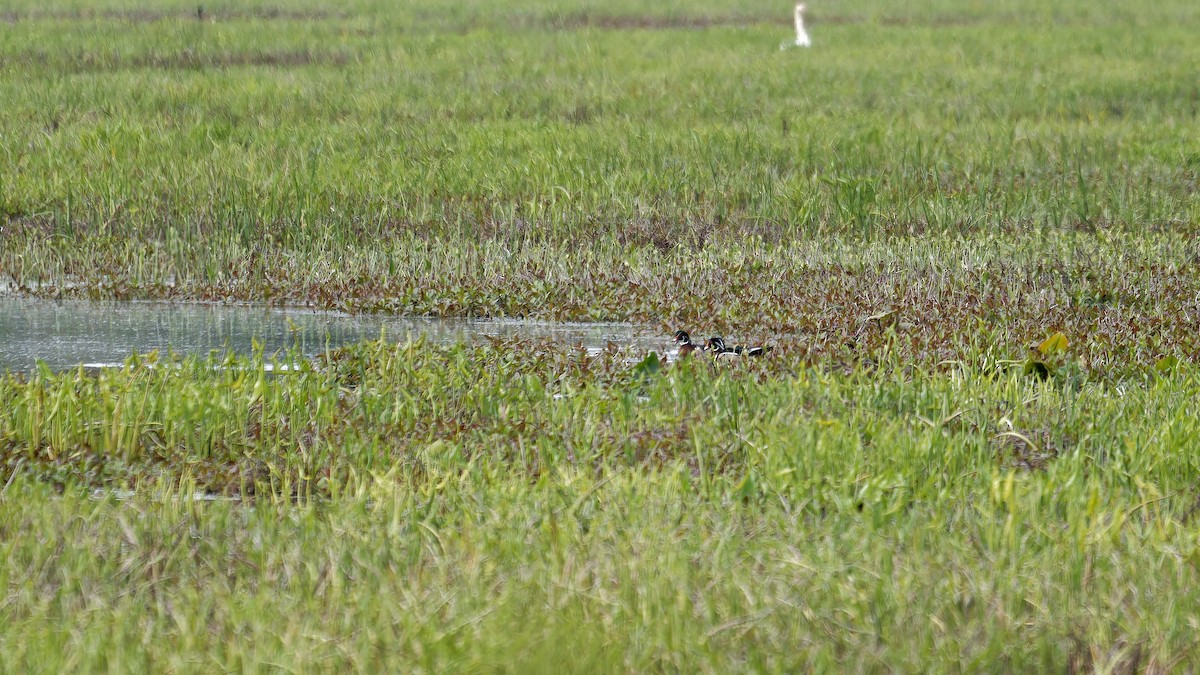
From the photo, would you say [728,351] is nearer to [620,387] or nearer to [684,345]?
[684,345]

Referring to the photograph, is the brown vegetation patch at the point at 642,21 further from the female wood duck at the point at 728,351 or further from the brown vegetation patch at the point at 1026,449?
the brown vegetation patch at the point at 1026,449

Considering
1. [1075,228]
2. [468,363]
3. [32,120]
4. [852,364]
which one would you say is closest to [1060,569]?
[852,364]

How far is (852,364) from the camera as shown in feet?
17.2

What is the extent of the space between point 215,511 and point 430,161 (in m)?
6.15

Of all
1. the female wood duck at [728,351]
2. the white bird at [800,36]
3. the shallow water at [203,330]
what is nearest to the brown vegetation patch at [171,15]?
the white bird at [800,36]

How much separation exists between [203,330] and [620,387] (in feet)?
7.69

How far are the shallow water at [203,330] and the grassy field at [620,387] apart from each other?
0.45 feet

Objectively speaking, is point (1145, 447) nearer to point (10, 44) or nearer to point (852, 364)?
point (852, 364)

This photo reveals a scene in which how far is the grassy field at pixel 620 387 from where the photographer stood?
2736 millimetres

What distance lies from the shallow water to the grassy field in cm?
14

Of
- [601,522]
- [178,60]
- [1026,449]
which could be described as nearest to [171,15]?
[178,60]

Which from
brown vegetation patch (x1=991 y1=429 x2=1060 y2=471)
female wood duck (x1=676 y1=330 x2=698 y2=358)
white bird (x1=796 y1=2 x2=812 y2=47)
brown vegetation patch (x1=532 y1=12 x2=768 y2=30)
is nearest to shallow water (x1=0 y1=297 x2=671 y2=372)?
female wood duck (x1=676 y1=330 x2=698 y2=358)

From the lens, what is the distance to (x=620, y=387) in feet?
16.1

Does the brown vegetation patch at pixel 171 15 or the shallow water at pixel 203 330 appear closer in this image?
the shallow water at pixel 203 330
